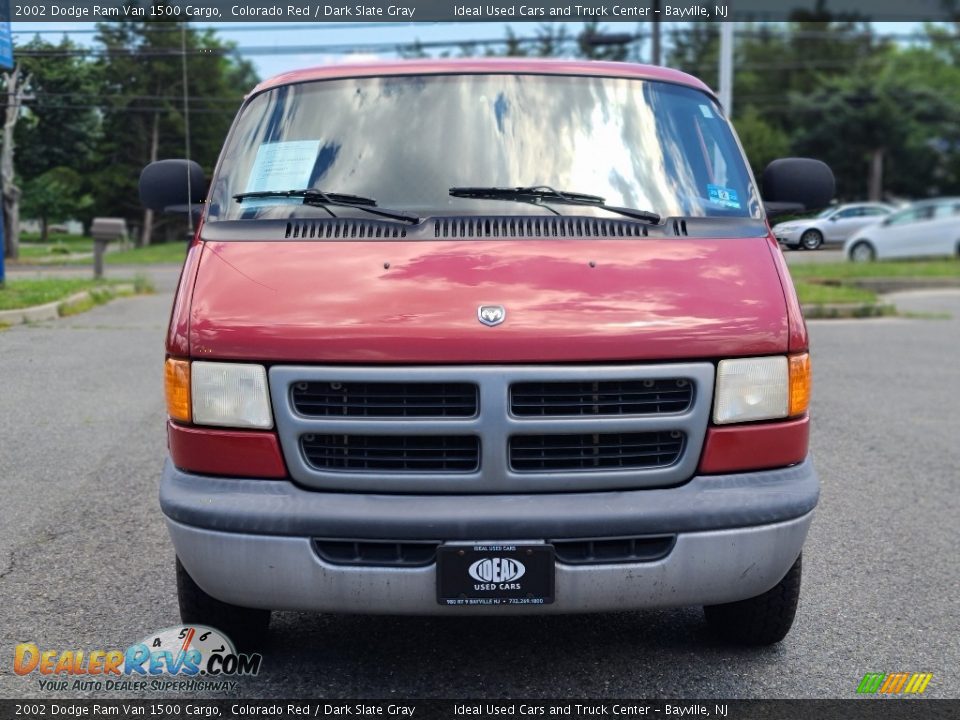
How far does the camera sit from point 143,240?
73.4ft

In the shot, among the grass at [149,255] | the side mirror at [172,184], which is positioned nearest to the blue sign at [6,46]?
the side mirror at [172,184]

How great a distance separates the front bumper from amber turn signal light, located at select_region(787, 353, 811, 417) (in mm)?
300

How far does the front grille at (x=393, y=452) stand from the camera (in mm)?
3348

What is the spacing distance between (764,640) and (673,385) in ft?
3.55

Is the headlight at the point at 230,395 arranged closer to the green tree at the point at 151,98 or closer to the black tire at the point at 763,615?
the black tire at the point at 763,615

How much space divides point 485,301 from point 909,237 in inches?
1062

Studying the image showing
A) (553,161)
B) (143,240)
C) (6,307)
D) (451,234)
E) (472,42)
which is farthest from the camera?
(472,42)

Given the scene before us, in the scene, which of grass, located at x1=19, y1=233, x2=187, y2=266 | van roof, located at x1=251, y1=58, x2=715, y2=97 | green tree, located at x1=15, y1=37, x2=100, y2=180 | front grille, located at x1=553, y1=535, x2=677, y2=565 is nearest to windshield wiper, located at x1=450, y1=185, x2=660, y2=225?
van roof, located at x1=251, y1=58, x2=715, y2=97

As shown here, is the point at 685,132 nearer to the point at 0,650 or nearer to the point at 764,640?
the point at 764,640

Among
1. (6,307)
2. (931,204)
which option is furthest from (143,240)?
(931,204)

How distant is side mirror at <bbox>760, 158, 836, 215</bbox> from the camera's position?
15.6 ft

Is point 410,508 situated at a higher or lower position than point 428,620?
higher

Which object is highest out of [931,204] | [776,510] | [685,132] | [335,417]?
[685,132]

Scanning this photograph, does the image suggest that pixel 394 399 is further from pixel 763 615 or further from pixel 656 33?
pixel 656 33
